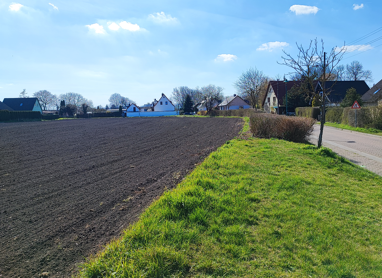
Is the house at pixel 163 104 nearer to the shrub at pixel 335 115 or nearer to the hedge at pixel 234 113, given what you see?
the hedge at pixel 234 113

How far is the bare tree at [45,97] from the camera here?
94812mm

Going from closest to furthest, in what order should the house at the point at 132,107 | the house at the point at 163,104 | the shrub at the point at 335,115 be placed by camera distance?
the shrub at the point at 335,115, the house at the point at 163,104, the house at the point at 132,107

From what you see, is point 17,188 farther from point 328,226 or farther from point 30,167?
point 328,226

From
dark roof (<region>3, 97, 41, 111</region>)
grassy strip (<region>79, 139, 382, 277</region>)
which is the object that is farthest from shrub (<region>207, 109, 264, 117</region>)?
dark roof (<region>3, 97, 41, 111</region>)

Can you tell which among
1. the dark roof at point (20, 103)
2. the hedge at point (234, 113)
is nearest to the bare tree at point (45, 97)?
A: the dark roof at point (20, 103)

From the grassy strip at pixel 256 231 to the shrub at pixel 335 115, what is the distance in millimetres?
23566

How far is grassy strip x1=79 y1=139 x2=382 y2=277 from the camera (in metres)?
2.73

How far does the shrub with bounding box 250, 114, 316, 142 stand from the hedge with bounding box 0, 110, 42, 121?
48.5 m

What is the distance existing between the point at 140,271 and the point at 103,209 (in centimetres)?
248

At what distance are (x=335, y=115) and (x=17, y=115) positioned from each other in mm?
54354

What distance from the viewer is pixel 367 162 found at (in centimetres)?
839

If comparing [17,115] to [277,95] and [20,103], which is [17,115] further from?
[277,95]

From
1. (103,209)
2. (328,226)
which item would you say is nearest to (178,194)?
(103,209)

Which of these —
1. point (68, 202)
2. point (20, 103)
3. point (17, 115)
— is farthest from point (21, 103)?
point (68, 202)
